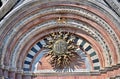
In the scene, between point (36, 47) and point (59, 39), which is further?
point (36, 47)

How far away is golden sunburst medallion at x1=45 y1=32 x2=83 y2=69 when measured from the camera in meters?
11.5

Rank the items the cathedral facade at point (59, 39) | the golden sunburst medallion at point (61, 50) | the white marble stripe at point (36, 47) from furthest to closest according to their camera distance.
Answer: the white marble stripe at point (36, 47), the golden sunburst medallion at point (61, 50), the cathedral facade at point (59, 39)

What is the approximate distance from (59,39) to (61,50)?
1.37ft

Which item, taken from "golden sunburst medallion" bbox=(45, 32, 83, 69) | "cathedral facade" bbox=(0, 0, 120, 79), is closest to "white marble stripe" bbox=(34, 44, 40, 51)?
"cathedral facade" bbox=(0, 0, 120, 79)

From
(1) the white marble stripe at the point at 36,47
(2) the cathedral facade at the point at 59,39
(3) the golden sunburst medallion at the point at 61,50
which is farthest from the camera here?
(1) the white marble stripe at the point at 36,47

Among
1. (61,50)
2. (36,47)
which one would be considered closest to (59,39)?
(61,50)

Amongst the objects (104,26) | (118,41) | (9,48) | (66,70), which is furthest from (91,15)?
(9,48)

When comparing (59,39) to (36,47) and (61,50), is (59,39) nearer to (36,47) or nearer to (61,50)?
(61,50)

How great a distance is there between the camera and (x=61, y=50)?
11.5 m

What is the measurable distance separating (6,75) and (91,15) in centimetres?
355

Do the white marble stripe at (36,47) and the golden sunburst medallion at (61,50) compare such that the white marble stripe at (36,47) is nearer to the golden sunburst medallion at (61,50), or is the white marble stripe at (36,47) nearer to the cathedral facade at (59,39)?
the cathedral facade at (59,39)

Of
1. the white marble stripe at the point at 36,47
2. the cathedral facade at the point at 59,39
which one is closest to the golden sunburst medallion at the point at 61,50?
the cathedral facade at the point at 59,39

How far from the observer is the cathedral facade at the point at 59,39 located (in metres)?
11.0

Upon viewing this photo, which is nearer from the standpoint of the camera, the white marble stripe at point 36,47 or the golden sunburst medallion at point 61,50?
the golden sunburst medallion at point 61,50
